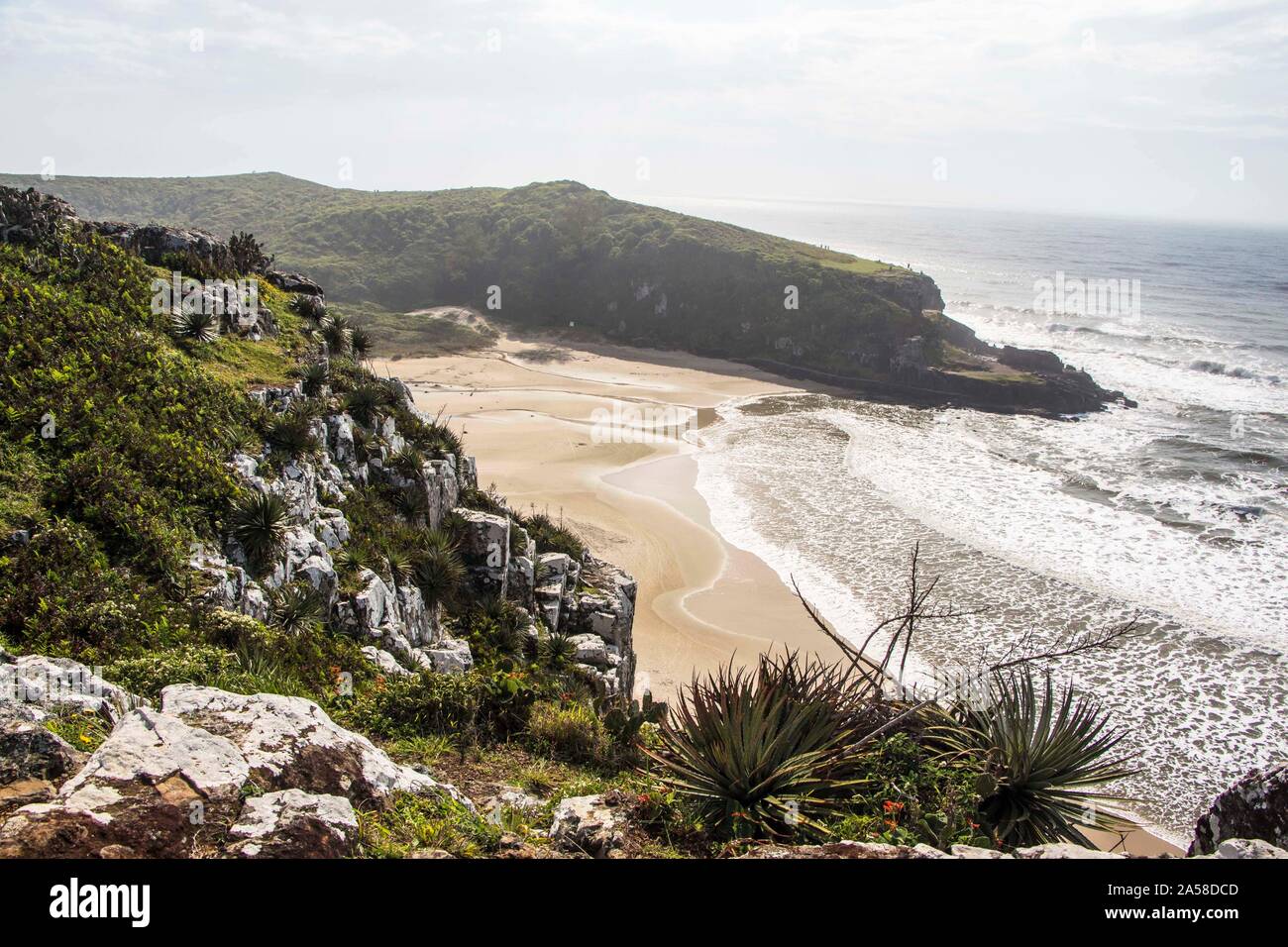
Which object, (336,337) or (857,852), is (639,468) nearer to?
(336,337)

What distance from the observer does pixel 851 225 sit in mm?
198875

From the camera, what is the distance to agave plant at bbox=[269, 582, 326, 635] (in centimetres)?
882

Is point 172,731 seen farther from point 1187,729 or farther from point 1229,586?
point 1229,586

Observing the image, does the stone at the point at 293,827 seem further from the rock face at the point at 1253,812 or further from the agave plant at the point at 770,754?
the rock face at the point at 1253,812

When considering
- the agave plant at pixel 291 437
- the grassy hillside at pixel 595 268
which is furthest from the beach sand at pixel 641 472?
the agave plant at pixel 291 437

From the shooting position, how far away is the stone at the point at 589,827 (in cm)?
484

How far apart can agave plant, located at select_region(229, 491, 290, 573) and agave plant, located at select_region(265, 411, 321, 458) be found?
1811mm

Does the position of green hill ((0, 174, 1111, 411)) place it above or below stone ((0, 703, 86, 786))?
above

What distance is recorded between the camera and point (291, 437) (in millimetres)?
11516

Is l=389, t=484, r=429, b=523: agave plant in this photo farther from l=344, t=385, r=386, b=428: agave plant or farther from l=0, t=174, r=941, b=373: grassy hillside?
l=0, t=174, r=941, b=373: grassy hillside

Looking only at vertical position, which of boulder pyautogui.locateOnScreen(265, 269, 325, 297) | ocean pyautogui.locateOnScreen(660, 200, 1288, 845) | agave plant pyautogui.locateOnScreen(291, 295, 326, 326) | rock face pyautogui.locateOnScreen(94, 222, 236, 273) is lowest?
ocean pyautogui.locateOnScreen(660, 200, 1288, 845)

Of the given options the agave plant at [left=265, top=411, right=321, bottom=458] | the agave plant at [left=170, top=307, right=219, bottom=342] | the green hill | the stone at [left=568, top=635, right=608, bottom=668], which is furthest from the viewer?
the green hill

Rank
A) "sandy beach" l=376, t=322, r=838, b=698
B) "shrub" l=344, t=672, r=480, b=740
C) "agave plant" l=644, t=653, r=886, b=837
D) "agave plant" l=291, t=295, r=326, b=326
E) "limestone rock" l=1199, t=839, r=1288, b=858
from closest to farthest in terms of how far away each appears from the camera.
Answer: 1. "limestone rock" l=1199, t=839, r=1288, b=858
2. "agave plant" l=644, t=653, r=886, b=837
3. "shrub" l=344, t=672, r=480, b=740
4. "agave plant" l=291, t=295, r=326, b=326
5. "sandy beach" l=376, t=322, r=838, b=698

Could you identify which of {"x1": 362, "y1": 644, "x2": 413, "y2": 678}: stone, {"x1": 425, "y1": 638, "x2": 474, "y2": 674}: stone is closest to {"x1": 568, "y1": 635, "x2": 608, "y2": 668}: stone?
{"x1": 425, "y1": 638, "x2": 474, "y2": 674}: stone
